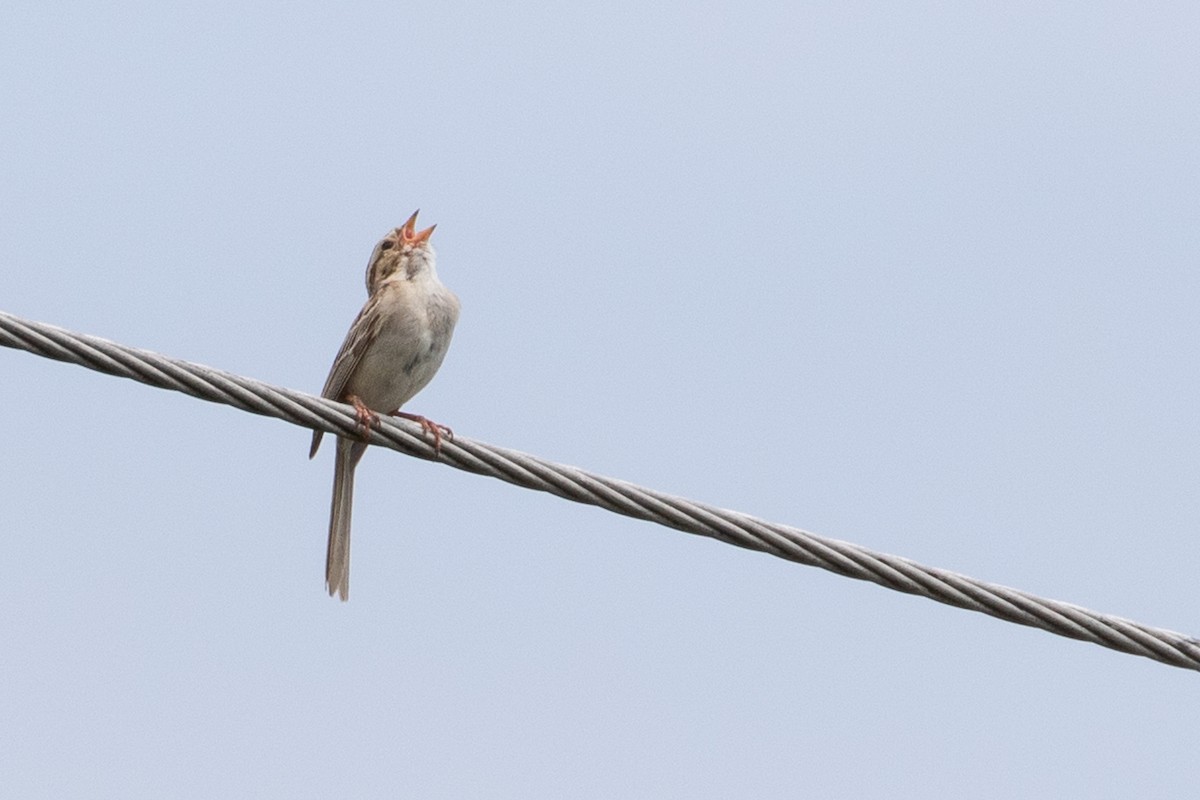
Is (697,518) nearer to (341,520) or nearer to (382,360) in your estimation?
(382,360)

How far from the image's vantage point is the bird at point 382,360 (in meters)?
9.08

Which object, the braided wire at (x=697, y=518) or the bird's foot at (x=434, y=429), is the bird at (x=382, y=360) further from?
the braided wire at (x=697, y=518)

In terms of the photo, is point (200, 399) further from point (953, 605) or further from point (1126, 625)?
point (1126, 625)

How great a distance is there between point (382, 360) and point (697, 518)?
388 centimetres

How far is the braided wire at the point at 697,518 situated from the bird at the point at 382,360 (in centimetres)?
344

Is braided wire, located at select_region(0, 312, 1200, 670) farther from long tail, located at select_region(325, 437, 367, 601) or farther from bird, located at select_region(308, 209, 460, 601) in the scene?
long tail, located at select_region(325, 437, 367, 601)

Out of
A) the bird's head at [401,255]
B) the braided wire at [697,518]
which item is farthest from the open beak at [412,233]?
the braided wire at [697,518]

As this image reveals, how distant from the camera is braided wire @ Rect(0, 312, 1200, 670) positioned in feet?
17.4

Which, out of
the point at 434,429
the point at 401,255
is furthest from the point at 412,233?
the point at 434,429

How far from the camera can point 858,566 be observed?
17.6ft

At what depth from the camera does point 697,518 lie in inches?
216

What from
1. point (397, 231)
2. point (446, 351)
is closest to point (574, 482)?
point (446, 351)

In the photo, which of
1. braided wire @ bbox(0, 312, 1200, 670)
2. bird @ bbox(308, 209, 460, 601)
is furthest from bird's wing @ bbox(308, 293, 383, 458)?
braided wire @ bbox(0, 312, 1200, 670)

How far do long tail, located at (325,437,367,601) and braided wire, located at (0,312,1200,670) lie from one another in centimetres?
361
